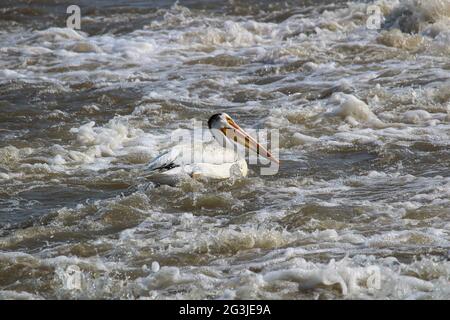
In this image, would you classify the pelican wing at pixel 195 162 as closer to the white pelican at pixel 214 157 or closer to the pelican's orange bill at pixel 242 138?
the white pelican at pixel 214 157

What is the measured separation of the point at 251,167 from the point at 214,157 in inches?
19.6

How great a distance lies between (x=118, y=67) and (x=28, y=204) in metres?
4.67

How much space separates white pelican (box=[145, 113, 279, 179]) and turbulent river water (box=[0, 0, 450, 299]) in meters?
0.10

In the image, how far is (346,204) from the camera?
666 cm

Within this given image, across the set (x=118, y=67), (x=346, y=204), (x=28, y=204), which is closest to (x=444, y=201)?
(x=346, y=204)

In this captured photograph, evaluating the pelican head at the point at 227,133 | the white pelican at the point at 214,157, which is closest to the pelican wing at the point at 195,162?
the white pelican at the point at 214,157

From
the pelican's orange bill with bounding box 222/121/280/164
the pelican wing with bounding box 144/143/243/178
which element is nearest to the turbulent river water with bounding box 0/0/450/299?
the pelican wing with bounding box 144/143/243/178

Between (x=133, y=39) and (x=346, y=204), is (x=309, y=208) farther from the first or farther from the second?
(x=133, y=39)

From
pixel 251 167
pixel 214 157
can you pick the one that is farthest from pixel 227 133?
pixel 214 157

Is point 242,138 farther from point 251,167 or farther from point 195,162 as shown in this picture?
point 195,162

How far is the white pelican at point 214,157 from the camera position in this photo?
23.8 feet

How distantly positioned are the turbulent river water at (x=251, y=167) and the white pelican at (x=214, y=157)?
4.0 inches

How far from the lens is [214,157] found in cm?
753

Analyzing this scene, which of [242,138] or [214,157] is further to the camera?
[242,138]
